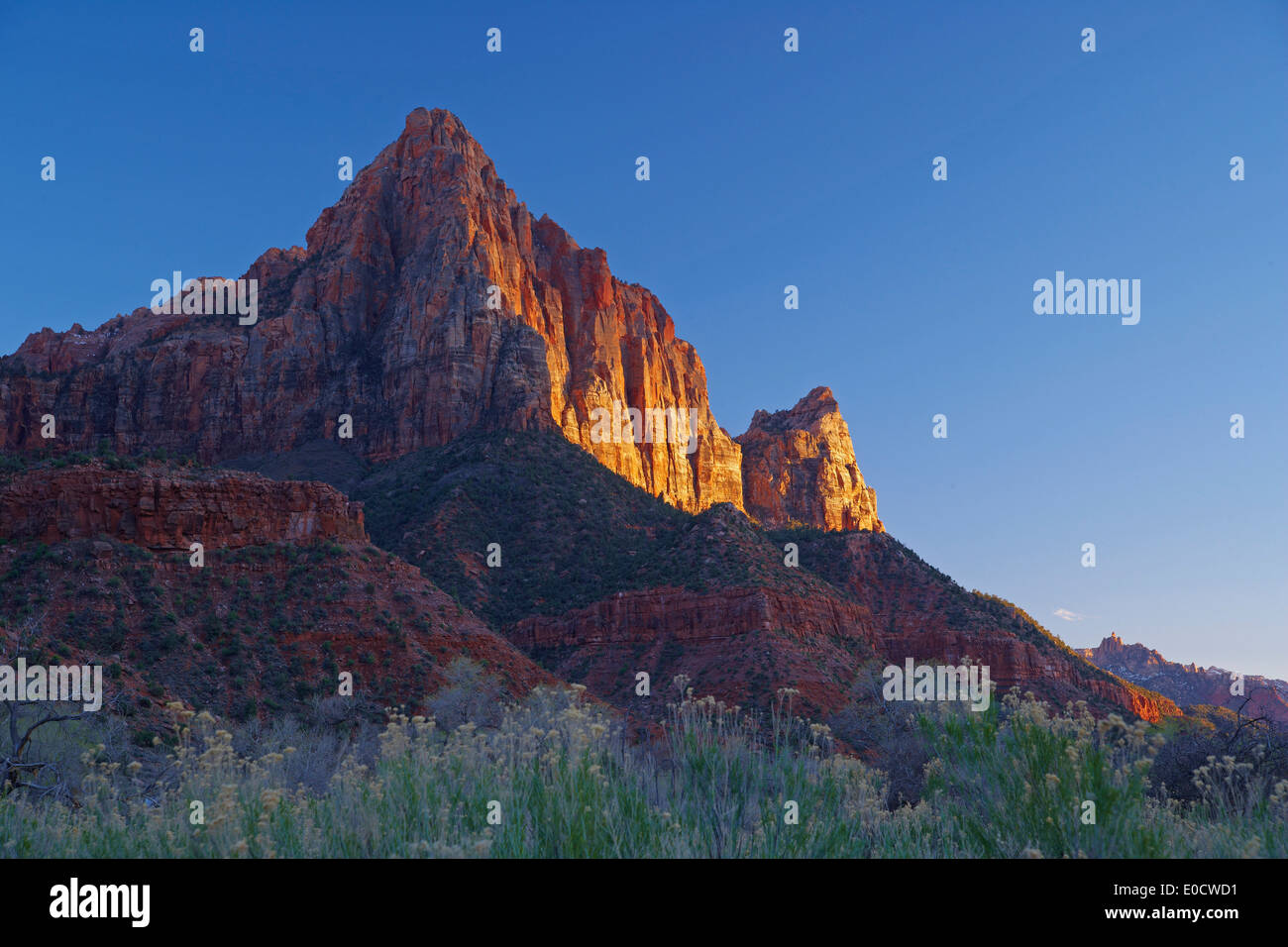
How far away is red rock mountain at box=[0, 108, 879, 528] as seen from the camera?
88938mm

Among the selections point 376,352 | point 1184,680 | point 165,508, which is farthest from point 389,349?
point 1184,680

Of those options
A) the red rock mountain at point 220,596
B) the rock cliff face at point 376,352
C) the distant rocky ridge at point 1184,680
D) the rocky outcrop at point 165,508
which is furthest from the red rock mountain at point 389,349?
the distant rocky ridge at point 1184,680

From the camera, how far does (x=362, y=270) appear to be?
102 metres

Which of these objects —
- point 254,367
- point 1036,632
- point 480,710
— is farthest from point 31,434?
point 1036,632

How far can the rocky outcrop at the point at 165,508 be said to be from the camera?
35406mm

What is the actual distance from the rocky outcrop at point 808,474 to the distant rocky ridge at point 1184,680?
42988 mm

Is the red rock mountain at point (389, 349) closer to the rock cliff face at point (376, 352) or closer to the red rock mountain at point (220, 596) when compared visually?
the rock cliff face at point (376, 352)

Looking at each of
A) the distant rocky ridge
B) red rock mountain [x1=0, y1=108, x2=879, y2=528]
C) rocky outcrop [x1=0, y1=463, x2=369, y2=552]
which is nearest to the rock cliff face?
red rock mountain [x1=0, y1=108, x2=879, y2=528]

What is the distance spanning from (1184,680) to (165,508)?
146 m

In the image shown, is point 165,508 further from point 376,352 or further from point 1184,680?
point 1184,680

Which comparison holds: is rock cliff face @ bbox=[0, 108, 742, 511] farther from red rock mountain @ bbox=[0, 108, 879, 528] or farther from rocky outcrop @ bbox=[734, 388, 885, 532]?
rocky outcrop @ bbox=[734, 388, 885, 532]

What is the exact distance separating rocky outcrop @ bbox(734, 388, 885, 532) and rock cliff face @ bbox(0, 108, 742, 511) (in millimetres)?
26262
